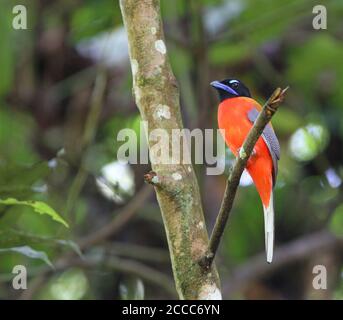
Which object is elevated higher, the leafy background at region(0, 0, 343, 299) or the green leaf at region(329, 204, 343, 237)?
the leafy background at region(0, 0, 343, 299)

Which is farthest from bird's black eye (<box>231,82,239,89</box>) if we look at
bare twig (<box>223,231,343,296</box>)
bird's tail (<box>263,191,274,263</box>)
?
bare twig (<box>223,231,343,296</box>)

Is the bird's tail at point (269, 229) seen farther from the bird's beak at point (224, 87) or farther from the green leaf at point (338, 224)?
the green leaf at point (338, 224)

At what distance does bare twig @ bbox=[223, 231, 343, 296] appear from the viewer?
5145mm

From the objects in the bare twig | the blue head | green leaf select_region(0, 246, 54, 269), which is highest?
the blue head

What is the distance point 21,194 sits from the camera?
3518 millimetres

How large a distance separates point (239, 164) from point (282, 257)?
9.70ft

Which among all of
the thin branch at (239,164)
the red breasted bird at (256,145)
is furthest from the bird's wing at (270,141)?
the thin branch at (239,164)

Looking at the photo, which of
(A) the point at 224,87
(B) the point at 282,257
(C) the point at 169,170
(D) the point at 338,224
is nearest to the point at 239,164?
(C) the point at 169,170

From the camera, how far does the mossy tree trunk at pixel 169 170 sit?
269cm

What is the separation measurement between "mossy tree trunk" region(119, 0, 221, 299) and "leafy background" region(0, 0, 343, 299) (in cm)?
195

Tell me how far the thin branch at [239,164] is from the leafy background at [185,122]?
2261 millimetres

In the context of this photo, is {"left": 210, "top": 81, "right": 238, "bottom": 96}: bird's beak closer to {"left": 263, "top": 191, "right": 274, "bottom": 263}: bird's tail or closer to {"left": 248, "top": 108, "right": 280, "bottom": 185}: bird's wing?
{"left": 248, "top": 108, "right": 280, "bottom": 185}: bird's wing
